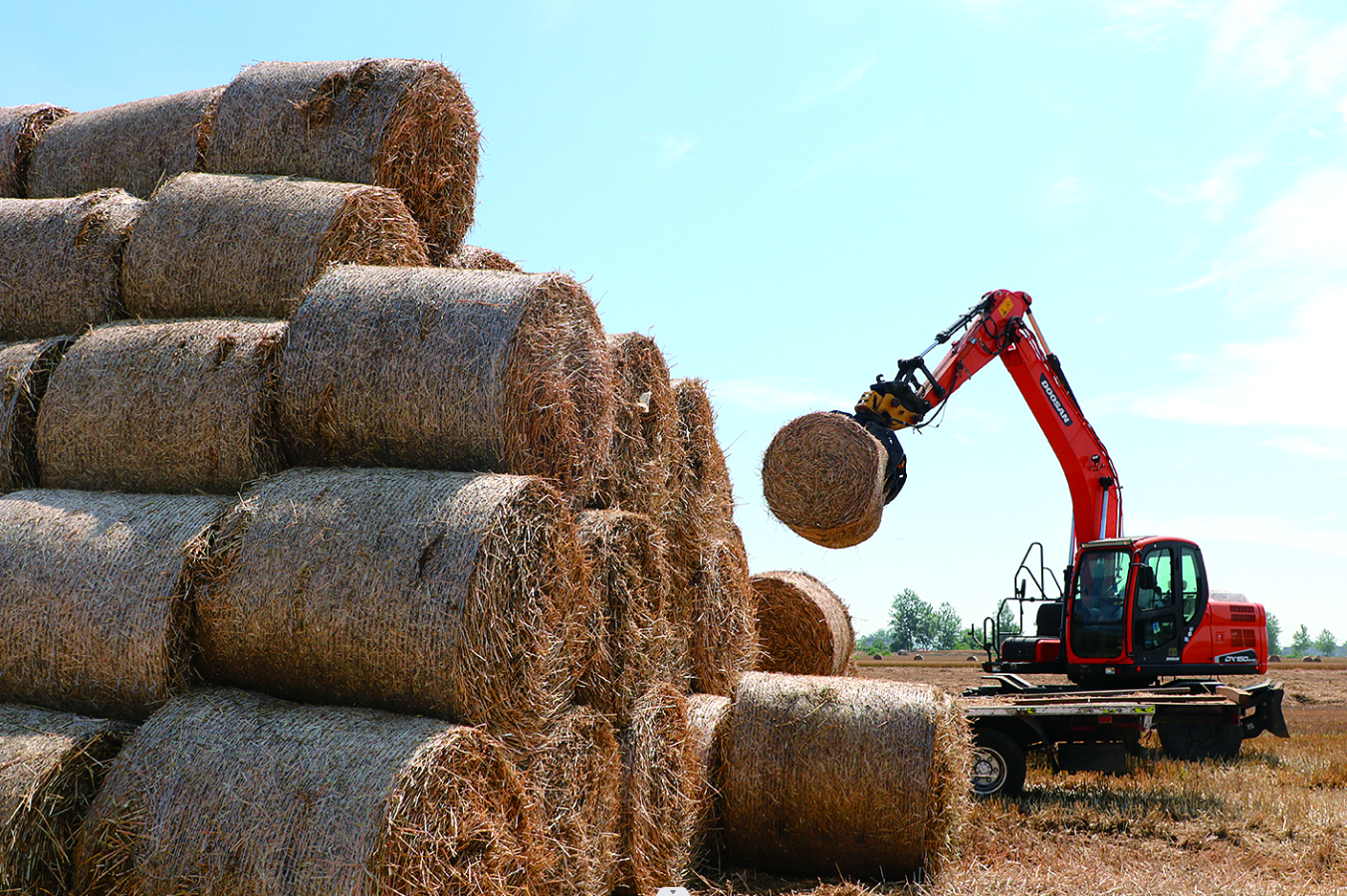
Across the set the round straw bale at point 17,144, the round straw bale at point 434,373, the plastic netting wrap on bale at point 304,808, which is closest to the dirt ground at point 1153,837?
the plastic netting wrap on bale at point 304,808

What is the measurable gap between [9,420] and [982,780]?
25.2 ft

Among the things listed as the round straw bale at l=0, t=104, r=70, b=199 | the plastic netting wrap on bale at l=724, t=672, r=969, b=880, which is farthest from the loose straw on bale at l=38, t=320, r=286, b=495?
the plastic netting wrap on bale at l=724, t=672, r=969, b=880

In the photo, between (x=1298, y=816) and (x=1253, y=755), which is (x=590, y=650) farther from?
(x=1253, y=755)

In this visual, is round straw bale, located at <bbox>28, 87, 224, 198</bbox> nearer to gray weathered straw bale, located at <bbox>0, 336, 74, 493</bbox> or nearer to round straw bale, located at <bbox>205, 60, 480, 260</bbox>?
round straw bale, located at <bbox>205, 60, 480, 260</bbox>

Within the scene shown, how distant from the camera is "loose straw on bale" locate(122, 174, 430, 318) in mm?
5418

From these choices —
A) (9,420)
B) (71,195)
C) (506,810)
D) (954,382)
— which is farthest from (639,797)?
(954,382)

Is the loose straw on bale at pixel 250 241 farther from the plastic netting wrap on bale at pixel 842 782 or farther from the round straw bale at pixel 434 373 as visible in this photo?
the plastic netting wrap on bale at pixel 842 782

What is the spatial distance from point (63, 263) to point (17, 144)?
168 centimetres

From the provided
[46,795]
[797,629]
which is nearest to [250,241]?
[46,795]

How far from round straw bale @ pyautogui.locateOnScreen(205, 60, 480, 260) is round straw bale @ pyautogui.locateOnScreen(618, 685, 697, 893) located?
295cm

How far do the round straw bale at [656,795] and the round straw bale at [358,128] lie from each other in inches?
116

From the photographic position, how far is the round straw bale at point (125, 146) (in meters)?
6.52

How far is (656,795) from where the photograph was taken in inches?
225

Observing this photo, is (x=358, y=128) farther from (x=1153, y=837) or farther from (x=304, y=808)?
(x=1153, y=837)
